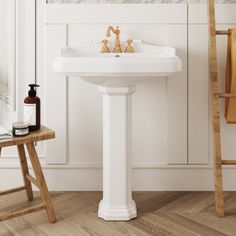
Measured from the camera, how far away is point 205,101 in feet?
9.72

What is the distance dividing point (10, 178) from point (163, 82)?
112 cm

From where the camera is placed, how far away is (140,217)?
2.57 metres

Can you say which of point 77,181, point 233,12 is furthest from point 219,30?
point 77,181

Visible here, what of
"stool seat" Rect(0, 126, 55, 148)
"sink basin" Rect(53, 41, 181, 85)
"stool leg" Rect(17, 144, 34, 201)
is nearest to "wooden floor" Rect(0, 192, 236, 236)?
"stool leg" Rect(17, 144, 34, 201)

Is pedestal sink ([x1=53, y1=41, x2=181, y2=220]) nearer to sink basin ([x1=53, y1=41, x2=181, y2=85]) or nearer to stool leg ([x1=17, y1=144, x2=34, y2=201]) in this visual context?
sink basin ([x1=53, y1=41, x2=181, y2=85])

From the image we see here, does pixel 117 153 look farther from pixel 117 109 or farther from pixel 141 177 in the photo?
pixel 141 177

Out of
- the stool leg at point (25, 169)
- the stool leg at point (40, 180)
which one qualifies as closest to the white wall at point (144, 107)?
the stool leg at point (25, 169)

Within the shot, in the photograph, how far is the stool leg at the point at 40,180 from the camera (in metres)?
2.45

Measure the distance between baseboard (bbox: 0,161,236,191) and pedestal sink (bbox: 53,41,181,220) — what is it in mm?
422

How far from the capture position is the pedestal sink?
7.55ft

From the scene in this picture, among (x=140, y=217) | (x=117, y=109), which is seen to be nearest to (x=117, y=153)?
(x=117, y=109)

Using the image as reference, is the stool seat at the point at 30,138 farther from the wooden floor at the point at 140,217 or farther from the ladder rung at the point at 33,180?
the wooden floor at the point at 140,217

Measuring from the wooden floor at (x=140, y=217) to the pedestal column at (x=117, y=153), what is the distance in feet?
0.26

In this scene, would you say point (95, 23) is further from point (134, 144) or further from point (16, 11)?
point (134, 144)
